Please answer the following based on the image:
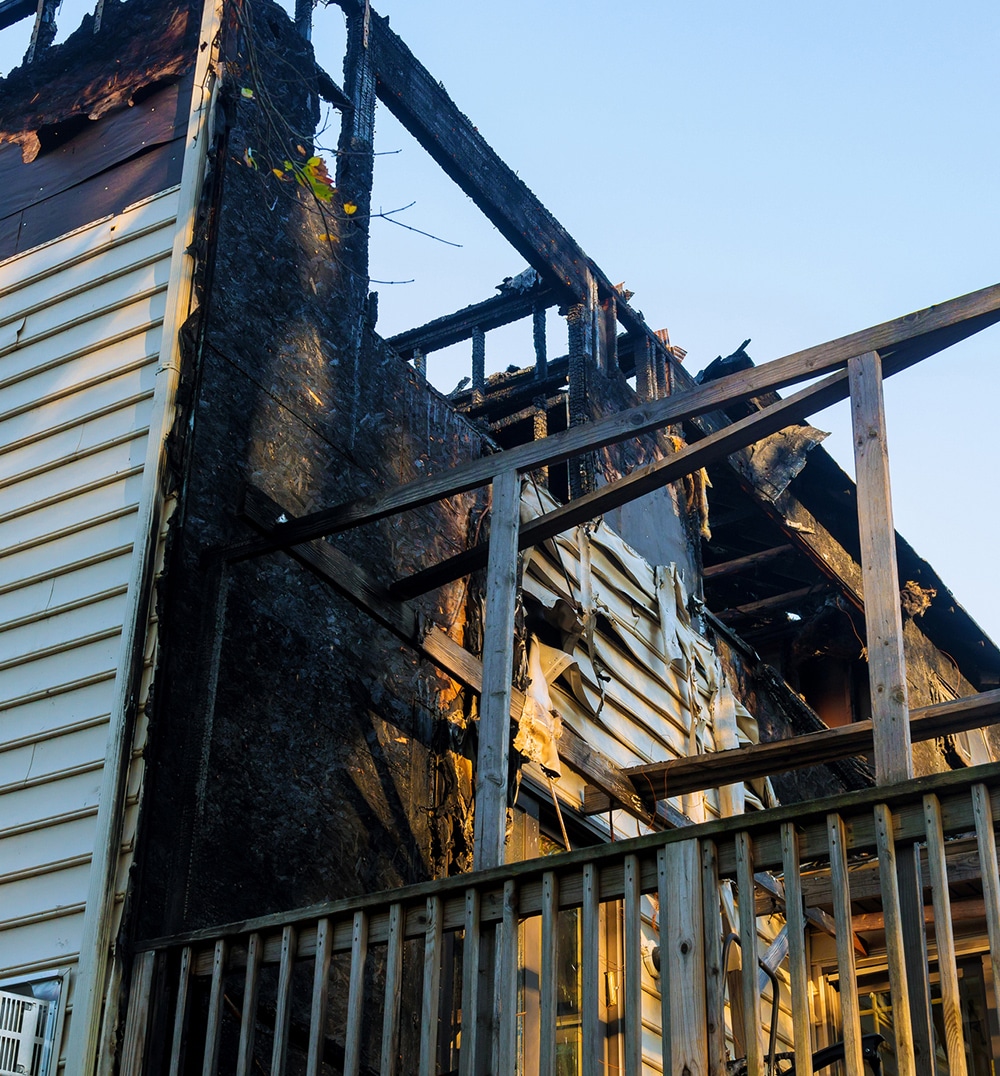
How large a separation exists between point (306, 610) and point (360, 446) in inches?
50.0

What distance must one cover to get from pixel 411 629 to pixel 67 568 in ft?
6.54

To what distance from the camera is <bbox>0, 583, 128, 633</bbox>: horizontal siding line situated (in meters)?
6.84

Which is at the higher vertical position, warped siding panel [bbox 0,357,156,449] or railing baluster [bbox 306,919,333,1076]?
warped siding panel [bbox 0,357,156,449]

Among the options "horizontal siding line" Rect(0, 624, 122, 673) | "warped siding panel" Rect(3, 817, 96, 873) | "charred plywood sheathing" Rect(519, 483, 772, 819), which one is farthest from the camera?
"charred plywood sheathing" Rect(519, 483, 772, 819)

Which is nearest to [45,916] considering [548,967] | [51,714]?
[51,714]

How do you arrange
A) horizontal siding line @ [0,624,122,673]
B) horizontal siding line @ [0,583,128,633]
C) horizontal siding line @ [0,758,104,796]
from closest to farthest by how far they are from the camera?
horizontal siding line @ [0,758,104,796] → horizontal siding line @ [0,624,122,673] → horizontal siding line @ [0,583,128,633]

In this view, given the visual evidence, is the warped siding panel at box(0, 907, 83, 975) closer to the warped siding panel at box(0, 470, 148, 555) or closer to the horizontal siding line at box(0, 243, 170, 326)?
the warped siding panel at box(0, 470, 148, 555)

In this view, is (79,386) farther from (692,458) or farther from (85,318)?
(692,458)

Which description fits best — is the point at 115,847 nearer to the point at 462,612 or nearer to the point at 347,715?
the point at 347,715

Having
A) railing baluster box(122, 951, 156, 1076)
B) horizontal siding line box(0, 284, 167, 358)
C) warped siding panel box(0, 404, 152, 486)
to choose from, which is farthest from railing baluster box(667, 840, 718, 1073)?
horizontal siding line box(0, 284, 167, 358)

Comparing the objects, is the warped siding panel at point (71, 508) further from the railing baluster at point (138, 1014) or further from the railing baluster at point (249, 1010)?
the railing baluster at point (249, 1010)

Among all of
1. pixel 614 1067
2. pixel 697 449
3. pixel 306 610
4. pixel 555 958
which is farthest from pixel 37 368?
pixel 614 1067

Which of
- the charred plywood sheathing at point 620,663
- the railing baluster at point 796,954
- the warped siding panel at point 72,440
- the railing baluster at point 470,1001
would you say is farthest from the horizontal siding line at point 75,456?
the railing baluster at point 796,954

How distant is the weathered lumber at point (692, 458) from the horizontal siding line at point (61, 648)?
1.94 metres
